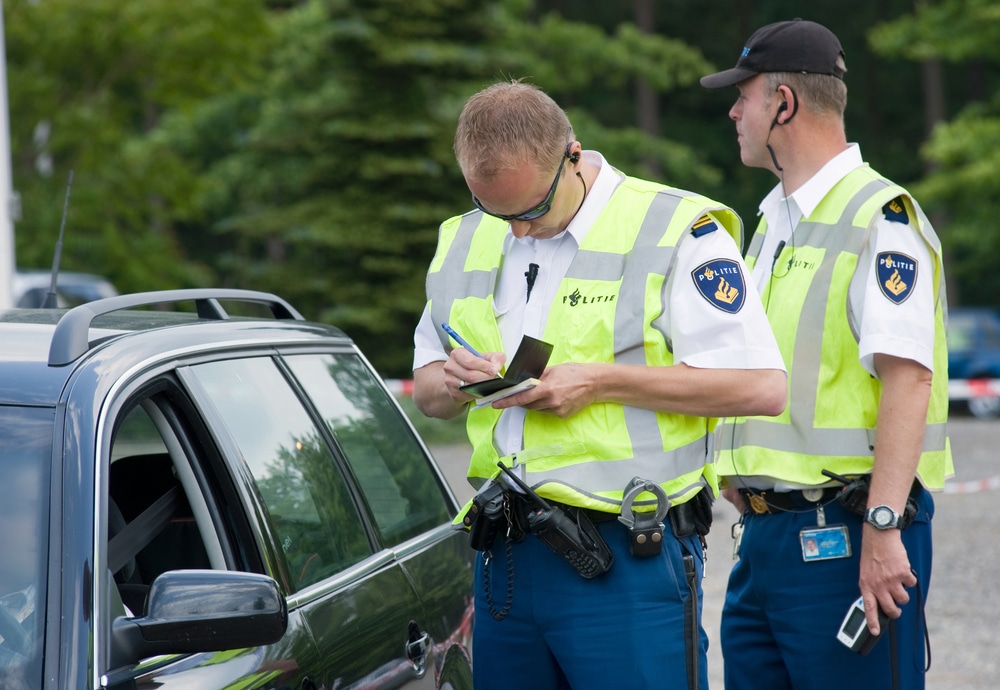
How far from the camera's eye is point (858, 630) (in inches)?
110

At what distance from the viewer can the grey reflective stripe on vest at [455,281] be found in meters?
2.70

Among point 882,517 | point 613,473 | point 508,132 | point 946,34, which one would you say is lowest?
point 882,517

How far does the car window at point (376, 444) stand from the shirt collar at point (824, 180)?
1188 mm

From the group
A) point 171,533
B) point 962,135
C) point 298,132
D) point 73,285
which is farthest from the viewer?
point 962,135

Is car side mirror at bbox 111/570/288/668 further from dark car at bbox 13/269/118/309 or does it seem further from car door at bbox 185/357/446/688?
dark car at bbox 13/269/118/309

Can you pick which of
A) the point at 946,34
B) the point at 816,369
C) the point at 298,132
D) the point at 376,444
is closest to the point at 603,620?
the point at 816,369

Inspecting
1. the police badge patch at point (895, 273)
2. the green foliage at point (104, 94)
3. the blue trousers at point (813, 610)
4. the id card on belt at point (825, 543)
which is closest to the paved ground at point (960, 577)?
the blue trousers at point (813, 610)

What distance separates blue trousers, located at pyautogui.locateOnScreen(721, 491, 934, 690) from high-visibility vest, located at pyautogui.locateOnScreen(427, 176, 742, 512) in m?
0.47

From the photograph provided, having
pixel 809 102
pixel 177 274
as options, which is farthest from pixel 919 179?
pixel 809 102

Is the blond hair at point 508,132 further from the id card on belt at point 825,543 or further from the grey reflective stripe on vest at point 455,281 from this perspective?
the id card on belt at point 825,543

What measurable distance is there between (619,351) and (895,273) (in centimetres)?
76

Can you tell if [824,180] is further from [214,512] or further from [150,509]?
[150,509]

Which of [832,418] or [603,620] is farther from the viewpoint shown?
[832,418]

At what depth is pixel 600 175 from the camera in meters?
2.63
